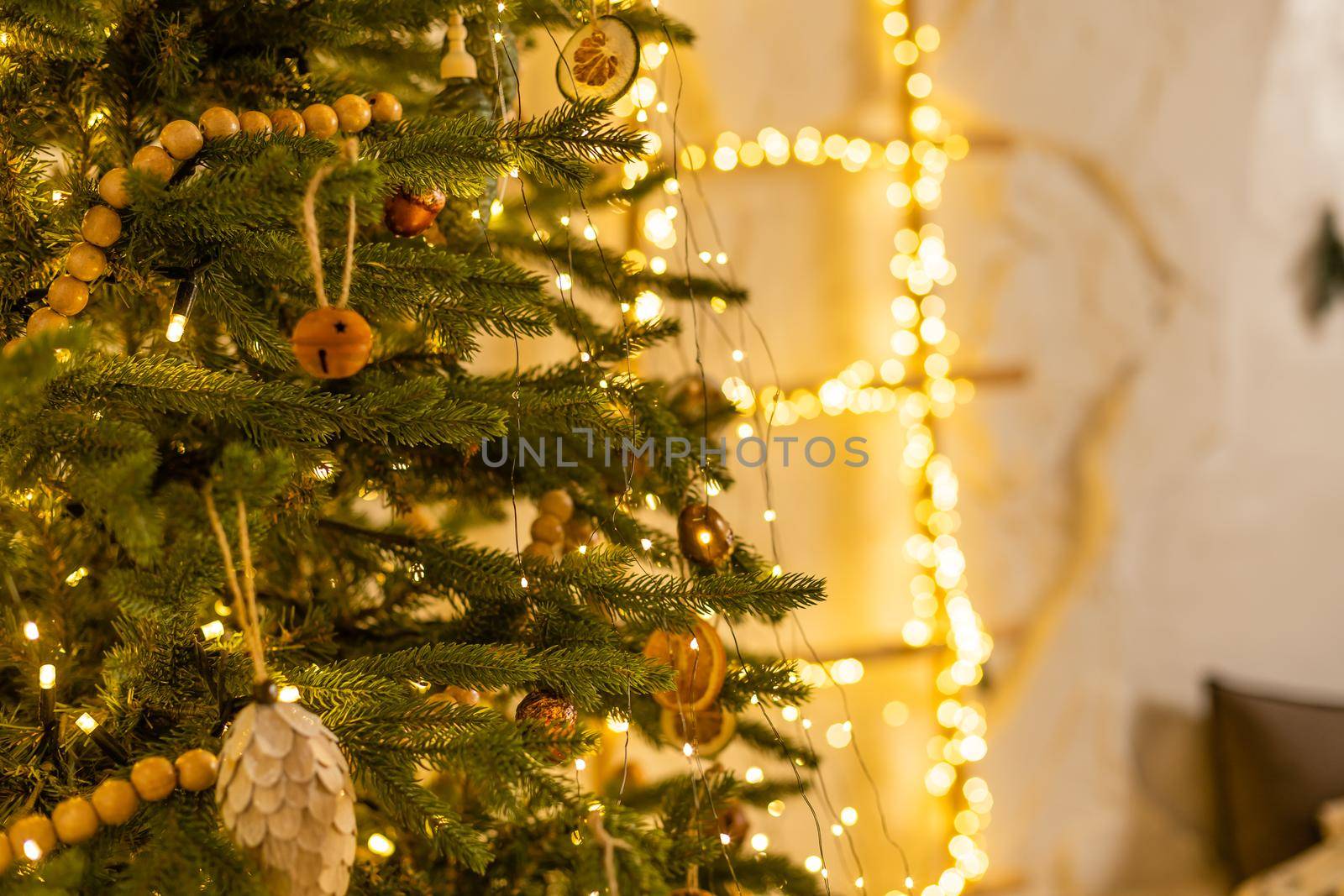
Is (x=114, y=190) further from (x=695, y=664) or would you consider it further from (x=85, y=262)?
(x=695, y=664)

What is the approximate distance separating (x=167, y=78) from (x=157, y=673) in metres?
0.38

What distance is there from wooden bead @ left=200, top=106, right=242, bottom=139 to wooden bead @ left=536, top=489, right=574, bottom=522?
35 centimetres

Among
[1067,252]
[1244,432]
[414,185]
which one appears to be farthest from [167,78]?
[1244,432]

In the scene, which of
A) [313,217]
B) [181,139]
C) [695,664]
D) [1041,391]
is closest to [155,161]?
[181,139]

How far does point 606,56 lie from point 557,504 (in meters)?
0.35

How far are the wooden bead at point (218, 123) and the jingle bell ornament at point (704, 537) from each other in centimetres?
39

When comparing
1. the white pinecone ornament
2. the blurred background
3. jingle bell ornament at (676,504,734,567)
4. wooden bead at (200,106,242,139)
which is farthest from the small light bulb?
the blurred background

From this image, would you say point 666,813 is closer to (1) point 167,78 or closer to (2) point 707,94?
(1) point 167,78

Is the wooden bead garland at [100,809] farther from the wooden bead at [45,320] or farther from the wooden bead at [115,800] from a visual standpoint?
the wooden bead at [45,320]

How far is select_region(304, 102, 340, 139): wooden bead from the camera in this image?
1.83ft

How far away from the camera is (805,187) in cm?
139

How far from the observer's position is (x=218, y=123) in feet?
1.71

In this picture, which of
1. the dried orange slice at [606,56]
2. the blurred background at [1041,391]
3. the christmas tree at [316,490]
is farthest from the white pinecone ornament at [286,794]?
the blurred background at [1041,391]

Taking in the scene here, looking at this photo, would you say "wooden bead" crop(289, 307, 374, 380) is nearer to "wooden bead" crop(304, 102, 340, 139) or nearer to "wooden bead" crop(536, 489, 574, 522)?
"wooden bead" crop(304, 102, 340, 139)
